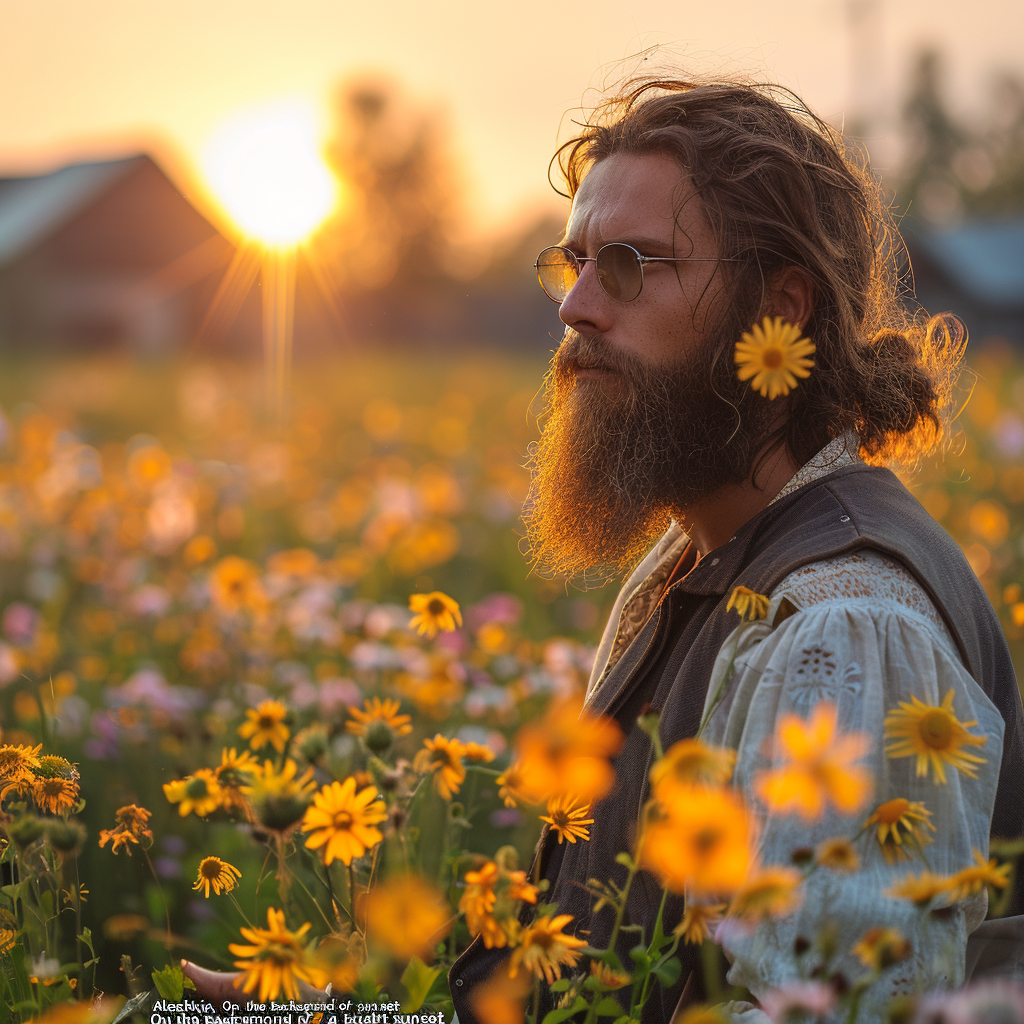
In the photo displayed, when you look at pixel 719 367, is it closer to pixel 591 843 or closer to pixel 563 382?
pixel 563 382

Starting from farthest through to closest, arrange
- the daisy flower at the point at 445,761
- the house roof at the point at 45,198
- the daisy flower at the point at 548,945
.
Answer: the house roof at the point at 45,198 < the daisy flower at the point at 445,761 < the daisy flower at the point at 548,945

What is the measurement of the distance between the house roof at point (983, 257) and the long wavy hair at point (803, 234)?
30.4 m

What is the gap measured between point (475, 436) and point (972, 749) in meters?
7.94

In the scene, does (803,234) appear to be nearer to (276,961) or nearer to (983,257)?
(276,961)

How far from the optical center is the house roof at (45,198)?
85.1 feet

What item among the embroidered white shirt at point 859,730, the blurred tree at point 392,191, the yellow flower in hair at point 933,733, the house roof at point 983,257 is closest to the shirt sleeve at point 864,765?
the embroidered white shirt at point 859,730

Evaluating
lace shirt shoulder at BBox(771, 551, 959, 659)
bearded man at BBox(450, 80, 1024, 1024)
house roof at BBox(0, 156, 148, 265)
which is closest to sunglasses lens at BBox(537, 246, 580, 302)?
bearded man at BBox(450, 80, 1024, 1024)

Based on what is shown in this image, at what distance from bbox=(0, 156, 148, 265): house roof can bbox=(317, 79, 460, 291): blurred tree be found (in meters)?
27.6

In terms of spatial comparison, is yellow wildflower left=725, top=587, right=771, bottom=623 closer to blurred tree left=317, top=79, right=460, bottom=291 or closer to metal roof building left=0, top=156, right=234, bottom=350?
metal roof building left=0, top=156, right=234, bottom=350

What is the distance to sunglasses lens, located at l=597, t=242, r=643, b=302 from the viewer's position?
5.84 ft

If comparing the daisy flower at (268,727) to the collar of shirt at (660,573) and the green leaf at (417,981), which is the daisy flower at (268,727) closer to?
the green leaf at (417,981)

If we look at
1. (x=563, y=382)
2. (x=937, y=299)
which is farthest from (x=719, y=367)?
(x=937, y=299)

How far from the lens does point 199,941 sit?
2.10 meters

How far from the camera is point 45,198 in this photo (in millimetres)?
27672
